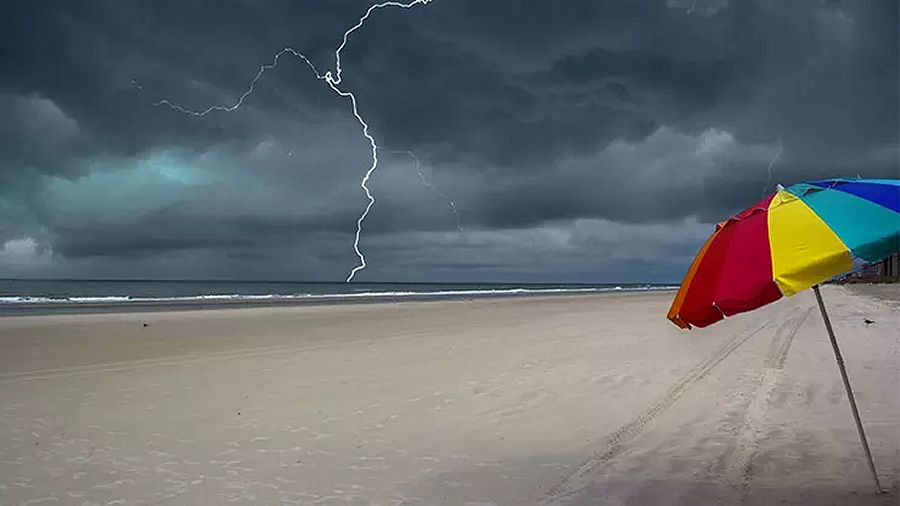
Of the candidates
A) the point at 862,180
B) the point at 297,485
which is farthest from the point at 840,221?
the point at 297,485

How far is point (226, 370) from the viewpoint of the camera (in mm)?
13602

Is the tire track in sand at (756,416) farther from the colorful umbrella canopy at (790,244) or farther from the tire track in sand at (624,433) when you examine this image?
the colorful umbrella canopy at (790,244)

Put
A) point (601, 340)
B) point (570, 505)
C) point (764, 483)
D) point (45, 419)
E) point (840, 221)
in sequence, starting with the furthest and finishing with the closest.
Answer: point (601, 340)
point (45, 419)
point (764, 483)
point (570, 505)
point (840, 221)

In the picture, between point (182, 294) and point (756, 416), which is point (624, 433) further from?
point (182, 294)

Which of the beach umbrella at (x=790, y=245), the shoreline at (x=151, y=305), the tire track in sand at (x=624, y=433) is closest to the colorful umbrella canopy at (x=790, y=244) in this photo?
the beach umbrella at (x=790, y=245)

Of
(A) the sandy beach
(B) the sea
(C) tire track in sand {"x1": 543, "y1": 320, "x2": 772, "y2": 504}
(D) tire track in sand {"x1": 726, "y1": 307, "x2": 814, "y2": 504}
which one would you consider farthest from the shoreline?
(D) tire track in sand {"x1": 726, "y1": 307, "x2": 814, "y2": 504}

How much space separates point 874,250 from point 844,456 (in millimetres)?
3547

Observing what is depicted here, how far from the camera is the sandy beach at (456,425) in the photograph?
599cm

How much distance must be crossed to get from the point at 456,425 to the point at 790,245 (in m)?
5.06

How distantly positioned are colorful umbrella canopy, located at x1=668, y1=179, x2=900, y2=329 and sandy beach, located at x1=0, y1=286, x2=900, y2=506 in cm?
186

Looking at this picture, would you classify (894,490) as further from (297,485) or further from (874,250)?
(297,485)

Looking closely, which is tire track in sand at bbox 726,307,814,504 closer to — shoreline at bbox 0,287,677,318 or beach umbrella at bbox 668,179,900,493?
beach umbrella at bbox 668,179,900,493

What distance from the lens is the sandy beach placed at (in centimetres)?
599

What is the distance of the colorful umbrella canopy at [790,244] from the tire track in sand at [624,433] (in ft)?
6.03
